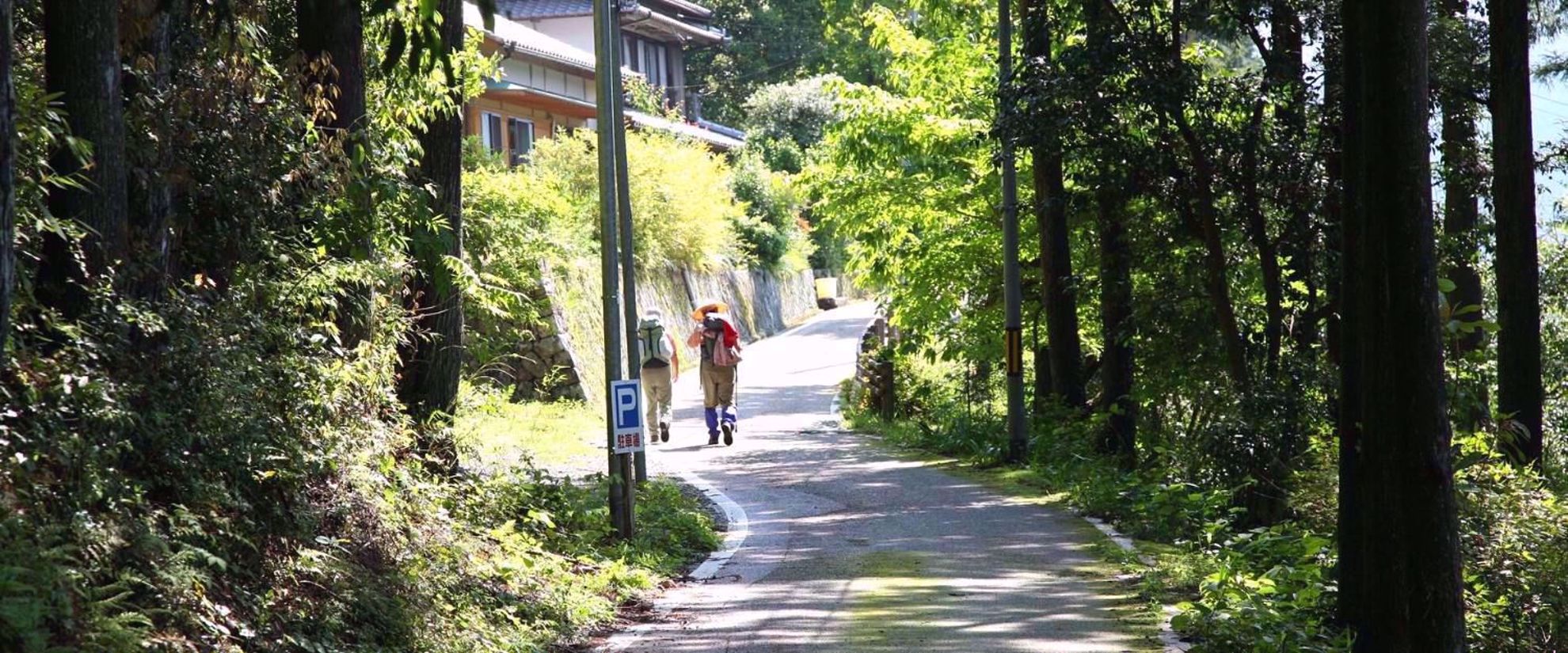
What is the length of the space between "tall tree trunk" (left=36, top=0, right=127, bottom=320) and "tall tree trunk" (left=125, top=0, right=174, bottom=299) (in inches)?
14.6

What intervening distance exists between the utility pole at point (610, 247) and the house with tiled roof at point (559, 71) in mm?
15870

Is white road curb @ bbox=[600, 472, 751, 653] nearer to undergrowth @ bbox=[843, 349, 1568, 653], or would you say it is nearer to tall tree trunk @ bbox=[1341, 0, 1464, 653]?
undergrowth @ bbox=[843, 349, 1568, 653]

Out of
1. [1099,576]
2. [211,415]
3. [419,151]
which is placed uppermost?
[419,151]

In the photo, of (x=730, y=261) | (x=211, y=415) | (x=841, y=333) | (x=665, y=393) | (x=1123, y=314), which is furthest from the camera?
(x=841, y=333)

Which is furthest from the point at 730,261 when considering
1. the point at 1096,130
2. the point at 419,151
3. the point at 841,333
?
the point at 419,151

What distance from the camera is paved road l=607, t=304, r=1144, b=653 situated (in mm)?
9820

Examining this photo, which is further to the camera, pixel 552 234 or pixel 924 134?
pixel 552 234

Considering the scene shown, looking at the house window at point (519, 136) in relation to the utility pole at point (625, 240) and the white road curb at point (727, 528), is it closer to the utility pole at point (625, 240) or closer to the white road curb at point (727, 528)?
the white road curb at point (727, 528)

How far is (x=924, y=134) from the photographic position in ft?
83.6

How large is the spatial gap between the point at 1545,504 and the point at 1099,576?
3.16 meters

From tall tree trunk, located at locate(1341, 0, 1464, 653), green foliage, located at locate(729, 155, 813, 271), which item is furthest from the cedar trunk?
green foliage, located at locate(729, 155, 813, 271)

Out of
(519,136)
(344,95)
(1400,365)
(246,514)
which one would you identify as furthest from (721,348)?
(519,136)

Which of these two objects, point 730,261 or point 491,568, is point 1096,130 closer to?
point 491,568

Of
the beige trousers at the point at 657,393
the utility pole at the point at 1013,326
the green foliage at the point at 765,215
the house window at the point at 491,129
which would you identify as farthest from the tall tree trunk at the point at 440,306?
the green foliage at the point at 765,215
